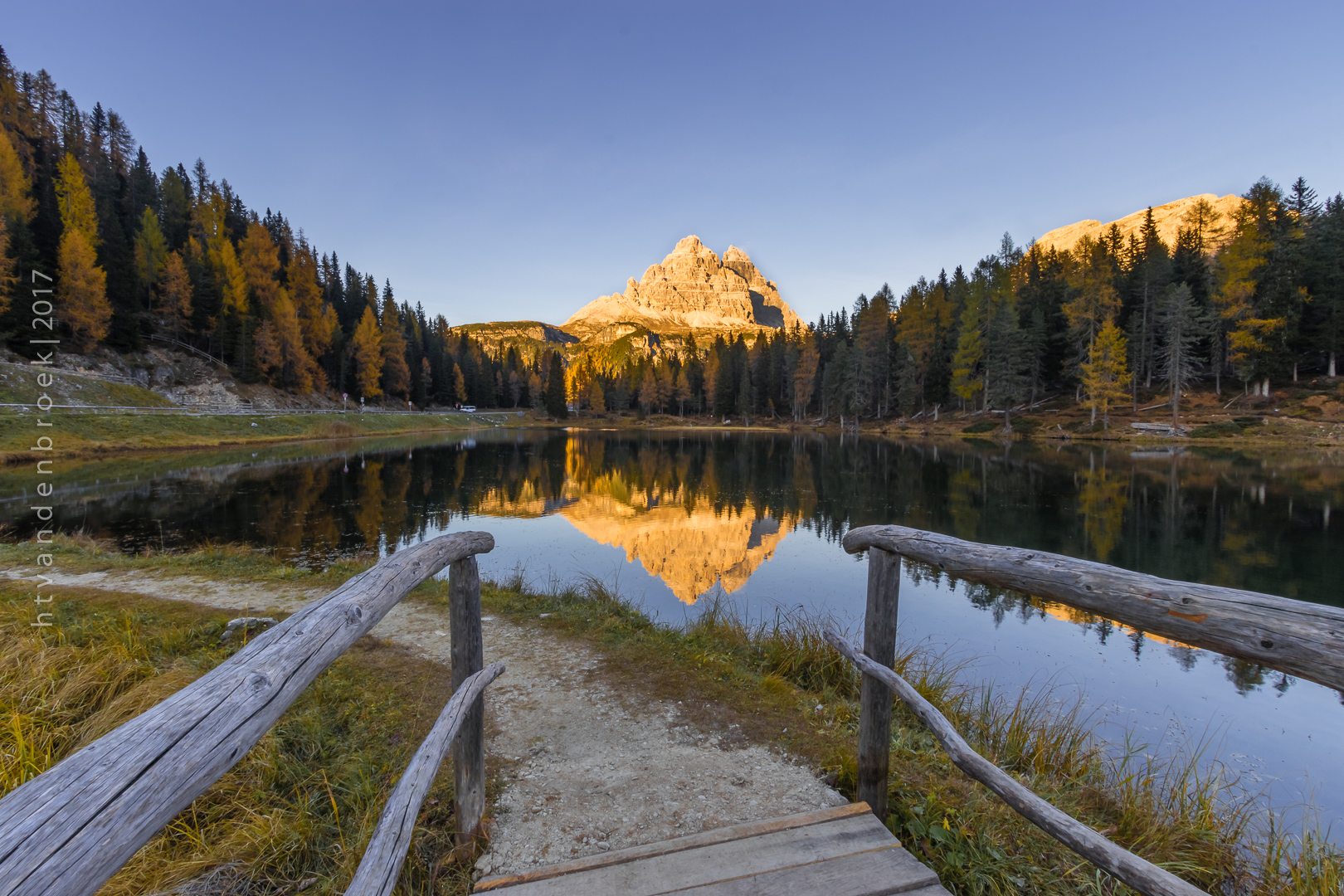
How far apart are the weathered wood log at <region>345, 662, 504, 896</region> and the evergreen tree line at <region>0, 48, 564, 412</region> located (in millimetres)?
57097

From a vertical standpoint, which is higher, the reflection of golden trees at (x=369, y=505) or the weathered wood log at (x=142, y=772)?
the weathered wood log at (x=142, y=772)

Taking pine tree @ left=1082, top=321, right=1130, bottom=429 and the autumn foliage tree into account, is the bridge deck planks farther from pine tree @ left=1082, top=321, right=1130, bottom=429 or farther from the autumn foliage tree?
the autumn foliage tree

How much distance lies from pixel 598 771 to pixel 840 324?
10011 centimetres

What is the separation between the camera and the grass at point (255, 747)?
3531 mm

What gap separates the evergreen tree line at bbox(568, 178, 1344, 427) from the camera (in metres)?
43.2

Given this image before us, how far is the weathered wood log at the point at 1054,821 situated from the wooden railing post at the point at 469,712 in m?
2.67

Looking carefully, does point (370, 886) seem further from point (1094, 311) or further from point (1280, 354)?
point (1094, 311)

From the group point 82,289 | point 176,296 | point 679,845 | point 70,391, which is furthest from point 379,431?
point 679,845

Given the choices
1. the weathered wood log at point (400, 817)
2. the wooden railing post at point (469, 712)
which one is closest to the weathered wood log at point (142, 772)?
the weathered wood log at point (400, 817)

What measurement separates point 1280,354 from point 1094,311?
13.5 meters

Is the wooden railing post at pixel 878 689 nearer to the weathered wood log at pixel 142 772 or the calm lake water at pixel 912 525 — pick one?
the weathered wood log at pixel 142 772

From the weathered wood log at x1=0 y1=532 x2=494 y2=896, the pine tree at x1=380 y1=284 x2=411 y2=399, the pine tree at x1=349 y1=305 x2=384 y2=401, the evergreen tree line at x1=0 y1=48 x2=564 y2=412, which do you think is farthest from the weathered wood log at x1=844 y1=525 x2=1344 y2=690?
the pine tree at x1=380 y1=284 x2=411 y2=399

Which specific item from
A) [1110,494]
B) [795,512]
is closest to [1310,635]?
[795,512]

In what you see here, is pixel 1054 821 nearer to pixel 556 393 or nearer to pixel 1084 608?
pixel 1084 608
